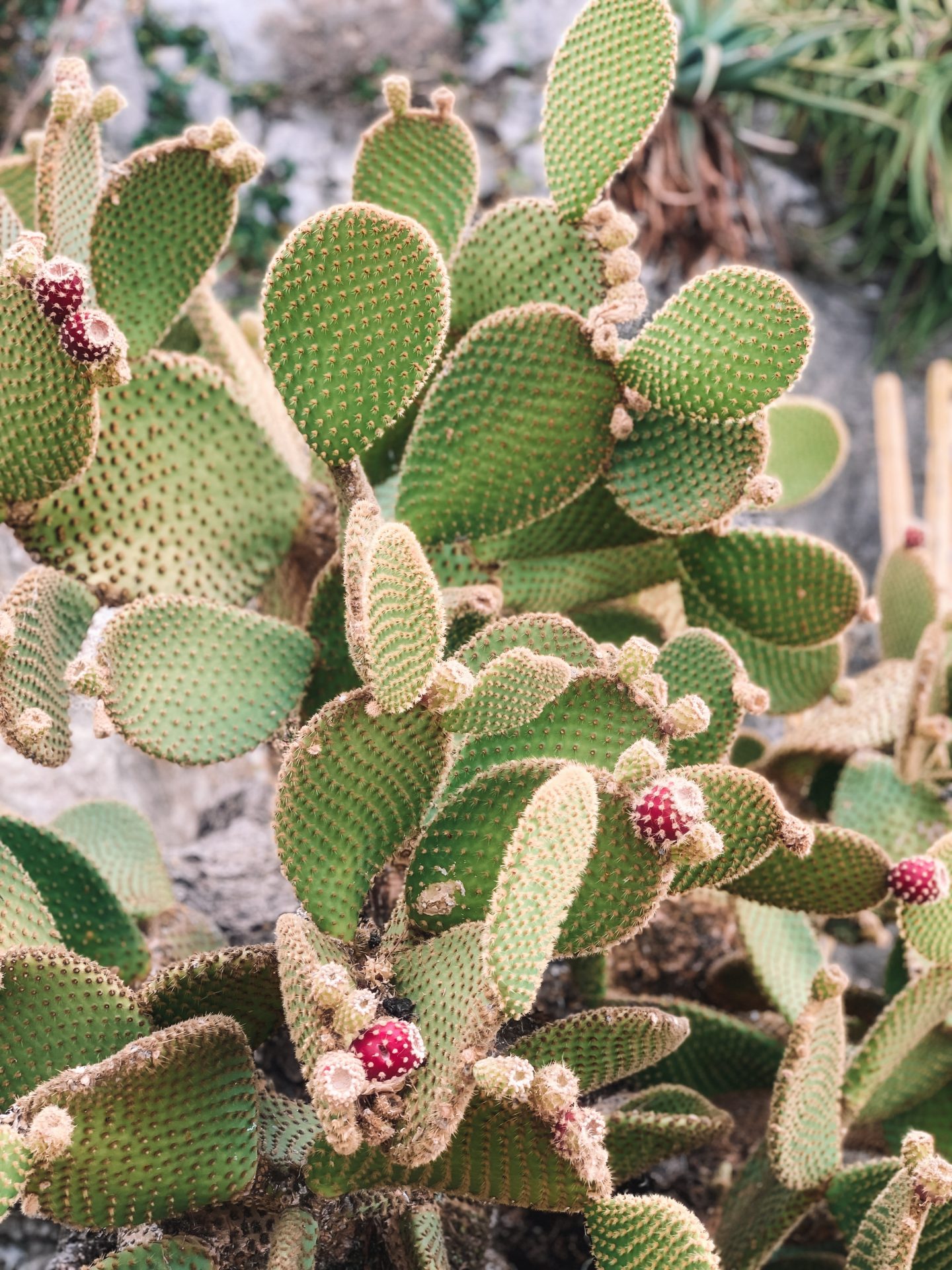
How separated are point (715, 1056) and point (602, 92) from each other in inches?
39.4

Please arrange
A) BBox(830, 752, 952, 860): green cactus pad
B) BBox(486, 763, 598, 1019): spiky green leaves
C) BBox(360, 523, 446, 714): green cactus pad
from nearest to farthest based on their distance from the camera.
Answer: BBox(486, 763, 598, 1019): spiky green leaves < BBox(360, 523, 446, 714): green cactus pad < BBox(830, 752, 952, 860): green cactus pad

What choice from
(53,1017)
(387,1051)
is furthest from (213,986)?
(387,1051)

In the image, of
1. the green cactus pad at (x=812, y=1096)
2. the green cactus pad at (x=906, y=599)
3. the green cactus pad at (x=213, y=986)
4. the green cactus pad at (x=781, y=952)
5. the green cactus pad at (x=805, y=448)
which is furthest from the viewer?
the green cactus pad at (x=906, y=599)

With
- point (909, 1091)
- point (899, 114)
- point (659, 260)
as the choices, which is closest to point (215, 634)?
point (909, 1091)

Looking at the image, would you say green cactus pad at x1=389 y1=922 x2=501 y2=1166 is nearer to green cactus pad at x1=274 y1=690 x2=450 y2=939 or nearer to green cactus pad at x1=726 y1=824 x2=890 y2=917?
green cactus pad at x1=274 y1=690 x2=450 y2=939

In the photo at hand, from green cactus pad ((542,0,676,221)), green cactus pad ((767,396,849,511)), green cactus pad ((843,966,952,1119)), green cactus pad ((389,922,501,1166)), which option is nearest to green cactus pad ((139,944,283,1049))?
green cactus pad ((389,922,501,1166))

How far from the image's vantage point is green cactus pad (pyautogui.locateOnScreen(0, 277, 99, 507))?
878 mm

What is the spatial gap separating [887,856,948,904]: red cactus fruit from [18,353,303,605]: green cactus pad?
2.23 feet

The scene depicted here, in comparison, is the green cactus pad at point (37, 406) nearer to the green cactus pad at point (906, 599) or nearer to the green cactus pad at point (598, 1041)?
the green cactus pad at point (598, 1041)

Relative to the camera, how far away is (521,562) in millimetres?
1207

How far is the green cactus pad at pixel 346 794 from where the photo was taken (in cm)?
83

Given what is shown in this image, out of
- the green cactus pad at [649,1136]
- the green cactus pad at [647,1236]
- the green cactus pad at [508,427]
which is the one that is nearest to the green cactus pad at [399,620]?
the green cactus pad at [508,427]

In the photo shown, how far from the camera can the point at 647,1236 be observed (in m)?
0.77

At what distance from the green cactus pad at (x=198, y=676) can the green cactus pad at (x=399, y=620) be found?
0.23 m
